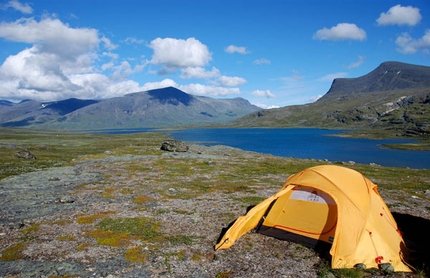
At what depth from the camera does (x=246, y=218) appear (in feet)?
48.5

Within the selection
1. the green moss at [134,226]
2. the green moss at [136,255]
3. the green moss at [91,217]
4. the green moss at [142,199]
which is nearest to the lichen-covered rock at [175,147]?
the green moss at [142,199]

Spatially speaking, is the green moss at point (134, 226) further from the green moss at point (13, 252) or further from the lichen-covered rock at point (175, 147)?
the lichen-covered rock at point (175, 147)

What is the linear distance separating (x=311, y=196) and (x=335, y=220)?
1694 mm

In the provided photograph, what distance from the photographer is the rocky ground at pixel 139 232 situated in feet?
38.8

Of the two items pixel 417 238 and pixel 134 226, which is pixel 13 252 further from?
pixel 417 238

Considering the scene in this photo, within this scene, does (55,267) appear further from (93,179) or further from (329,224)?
(93,179)

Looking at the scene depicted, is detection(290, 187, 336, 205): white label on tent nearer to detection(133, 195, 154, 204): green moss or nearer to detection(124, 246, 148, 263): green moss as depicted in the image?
detection(124, 246, 148, 263): green moss

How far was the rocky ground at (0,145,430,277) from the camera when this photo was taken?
11.8 m

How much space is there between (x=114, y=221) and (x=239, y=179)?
18.0m

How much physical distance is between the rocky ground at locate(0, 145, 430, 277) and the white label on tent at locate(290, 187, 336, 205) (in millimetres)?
2431

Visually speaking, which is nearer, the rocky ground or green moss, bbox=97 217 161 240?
the rocky ground

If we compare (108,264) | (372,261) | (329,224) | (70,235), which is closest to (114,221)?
(70,235)

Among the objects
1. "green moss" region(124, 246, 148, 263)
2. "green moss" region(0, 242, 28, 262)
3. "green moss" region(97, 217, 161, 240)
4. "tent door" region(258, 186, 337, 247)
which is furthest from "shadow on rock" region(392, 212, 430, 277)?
"green moss" region(0, 242, 28, 262)

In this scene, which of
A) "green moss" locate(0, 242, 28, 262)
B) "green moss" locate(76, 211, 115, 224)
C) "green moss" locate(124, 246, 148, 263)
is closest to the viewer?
"green moss" locate(0, 242, 28, 262)
